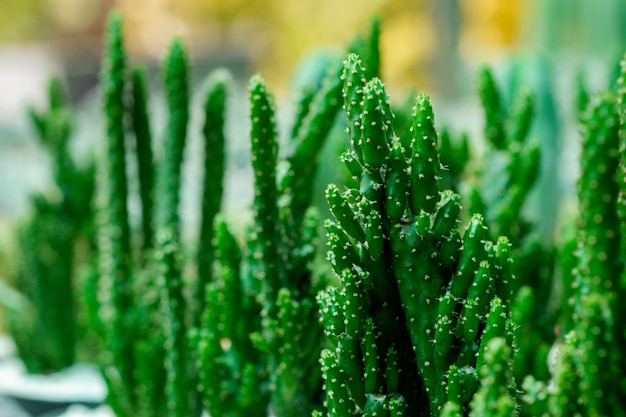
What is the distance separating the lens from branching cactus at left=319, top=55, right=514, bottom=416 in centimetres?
A: 82

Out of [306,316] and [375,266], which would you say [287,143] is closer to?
[306,316]

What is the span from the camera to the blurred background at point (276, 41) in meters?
3.77

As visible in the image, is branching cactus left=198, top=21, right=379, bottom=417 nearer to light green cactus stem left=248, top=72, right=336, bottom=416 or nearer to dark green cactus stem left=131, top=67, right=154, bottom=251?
light green cactus stem left=248, top=72, right=336, bottom=416

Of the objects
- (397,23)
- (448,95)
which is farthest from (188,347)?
(397,23)

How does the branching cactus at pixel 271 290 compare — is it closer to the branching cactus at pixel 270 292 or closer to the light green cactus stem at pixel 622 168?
the branching cactus at pixel 270 292

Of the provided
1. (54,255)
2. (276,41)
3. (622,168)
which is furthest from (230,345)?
(276,41)

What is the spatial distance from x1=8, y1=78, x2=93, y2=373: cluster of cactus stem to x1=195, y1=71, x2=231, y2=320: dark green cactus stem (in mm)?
458

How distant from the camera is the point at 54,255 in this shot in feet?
5.81

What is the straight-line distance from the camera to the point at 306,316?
1.09 m

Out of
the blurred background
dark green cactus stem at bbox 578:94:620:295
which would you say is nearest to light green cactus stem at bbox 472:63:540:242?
dark green cactus stem at bbox 578:94:620:295

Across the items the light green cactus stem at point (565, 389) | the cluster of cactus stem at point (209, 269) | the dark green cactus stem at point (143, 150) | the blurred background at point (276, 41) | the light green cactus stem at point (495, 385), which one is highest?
the blurred background at point (276, 41)

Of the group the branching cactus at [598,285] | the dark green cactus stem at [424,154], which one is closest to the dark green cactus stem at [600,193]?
the branching cactus at [598,285]

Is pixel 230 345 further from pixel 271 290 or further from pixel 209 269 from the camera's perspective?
pixel 209 269

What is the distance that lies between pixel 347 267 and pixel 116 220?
27.7 inches
